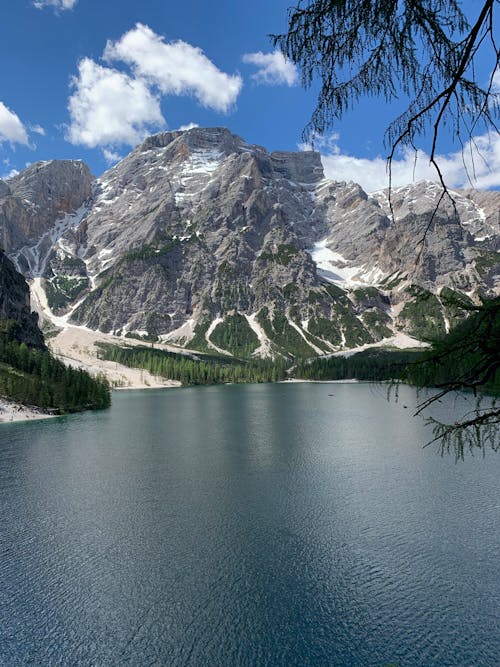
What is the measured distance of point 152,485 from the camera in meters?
42.2

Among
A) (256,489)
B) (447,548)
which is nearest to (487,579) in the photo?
(447,548)

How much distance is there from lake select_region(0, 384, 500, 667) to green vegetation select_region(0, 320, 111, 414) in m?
48.4

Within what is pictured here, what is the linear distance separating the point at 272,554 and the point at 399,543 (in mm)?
8404

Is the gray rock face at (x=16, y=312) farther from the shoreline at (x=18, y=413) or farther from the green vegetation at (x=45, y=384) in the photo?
the shoreline at (x=18, y=413)

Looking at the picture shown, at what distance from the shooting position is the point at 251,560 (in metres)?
25.9

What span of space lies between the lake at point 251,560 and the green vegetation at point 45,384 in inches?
1907

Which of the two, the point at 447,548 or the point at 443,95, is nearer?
the point at 443,95

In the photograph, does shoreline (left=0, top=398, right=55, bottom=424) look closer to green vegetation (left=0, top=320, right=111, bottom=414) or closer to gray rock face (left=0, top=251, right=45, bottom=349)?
green vegetation (left=0, top=320, right=111, bottom=414)

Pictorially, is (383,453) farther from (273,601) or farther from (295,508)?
(273,601)

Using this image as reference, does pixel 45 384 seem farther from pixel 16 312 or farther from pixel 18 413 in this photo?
pixel 16 312

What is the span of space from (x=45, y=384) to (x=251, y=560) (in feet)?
299

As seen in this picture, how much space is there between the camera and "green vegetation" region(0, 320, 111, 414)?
317 feet

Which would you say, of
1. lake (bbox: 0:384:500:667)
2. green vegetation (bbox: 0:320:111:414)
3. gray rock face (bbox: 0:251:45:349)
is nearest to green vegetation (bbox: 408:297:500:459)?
lake (bbox: 0:384:500:667)

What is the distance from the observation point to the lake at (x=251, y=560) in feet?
60.5
